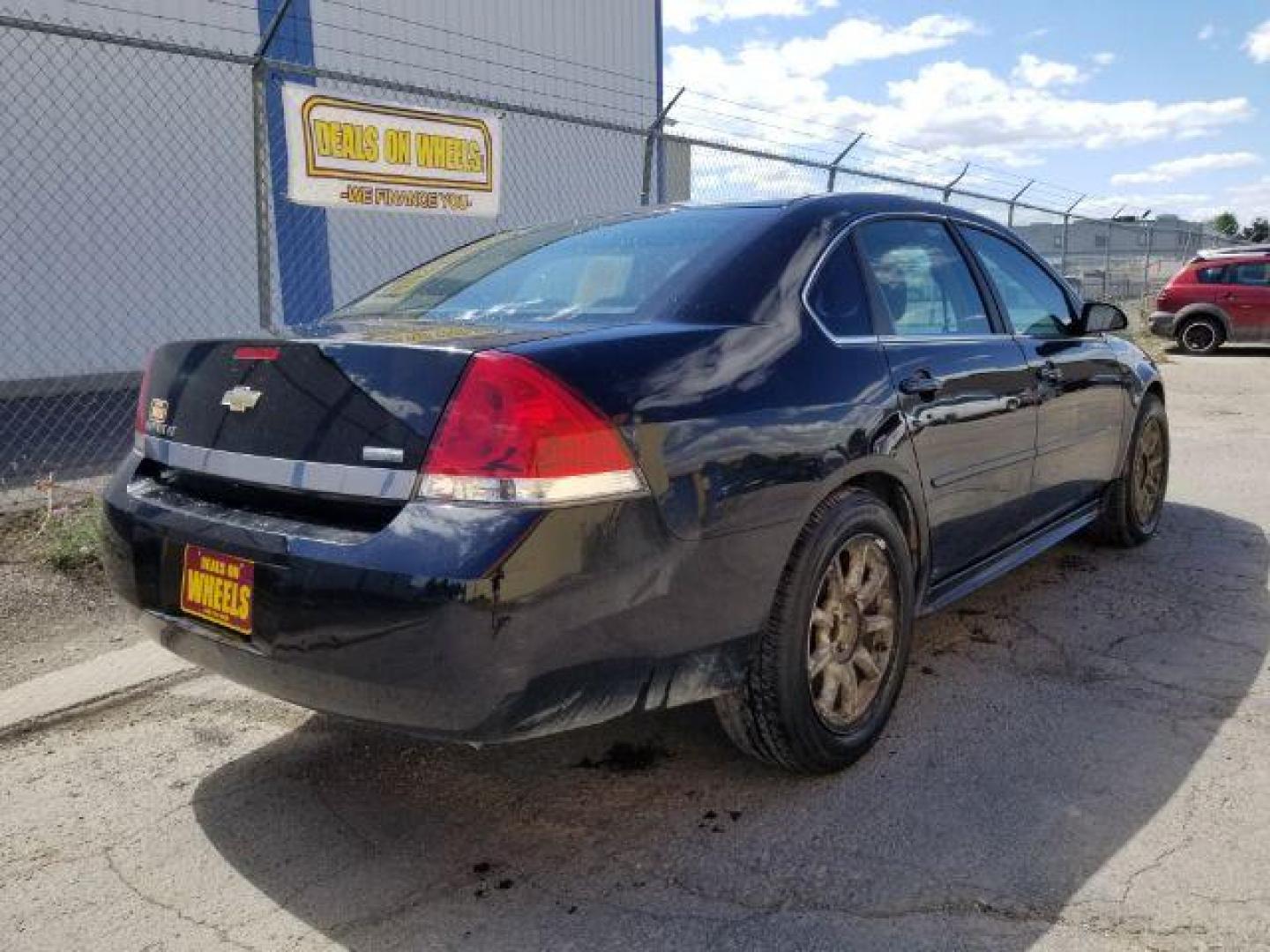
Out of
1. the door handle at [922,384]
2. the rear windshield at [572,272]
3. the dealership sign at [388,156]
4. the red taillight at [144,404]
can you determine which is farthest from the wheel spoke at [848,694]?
the dealership sign at [388,156]

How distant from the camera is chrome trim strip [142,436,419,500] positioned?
7.16 feet

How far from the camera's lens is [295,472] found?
233 cm

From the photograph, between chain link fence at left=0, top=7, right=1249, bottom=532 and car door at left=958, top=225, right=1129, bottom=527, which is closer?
car door at left=958, top=225, right=1129, bottom=527

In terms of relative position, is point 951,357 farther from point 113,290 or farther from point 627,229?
point 113,290

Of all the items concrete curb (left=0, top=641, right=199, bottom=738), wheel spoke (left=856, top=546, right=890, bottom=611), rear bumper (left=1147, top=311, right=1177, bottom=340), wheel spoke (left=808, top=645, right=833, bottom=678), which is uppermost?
rear bumper (left=1147, top=311, right=1177, bottom=340)

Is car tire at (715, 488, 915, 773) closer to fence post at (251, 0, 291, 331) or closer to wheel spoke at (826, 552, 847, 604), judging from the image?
wheel spoke at (826, 552, 847, 604)

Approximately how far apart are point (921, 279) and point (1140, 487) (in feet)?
7.61

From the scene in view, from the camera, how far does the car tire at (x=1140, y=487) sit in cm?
493

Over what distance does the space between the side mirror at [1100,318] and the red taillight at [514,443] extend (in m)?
3.10

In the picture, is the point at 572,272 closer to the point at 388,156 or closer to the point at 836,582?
the point at 836,582

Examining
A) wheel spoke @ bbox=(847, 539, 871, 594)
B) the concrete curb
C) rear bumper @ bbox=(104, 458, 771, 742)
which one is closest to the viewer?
rear bumper @ bbox=(104, 458, 771, 742)

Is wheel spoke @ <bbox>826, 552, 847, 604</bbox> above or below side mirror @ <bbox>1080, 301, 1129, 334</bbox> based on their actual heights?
below

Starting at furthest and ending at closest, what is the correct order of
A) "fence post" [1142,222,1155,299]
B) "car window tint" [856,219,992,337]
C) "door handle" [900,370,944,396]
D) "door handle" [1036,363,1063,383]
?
1. "fence post" [1142,222,1155,299]
2. "door handle" [1036,363,1063,383]
3. "car window tint" [856,219,992,337]
4. "door handle" [900,370,944,396]

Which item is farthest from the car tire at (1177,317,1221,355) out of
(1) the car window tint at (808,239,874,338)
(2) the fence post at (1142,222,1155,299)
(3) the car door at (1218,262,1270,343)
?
(1) the car window tint at (808,239,874,338)
